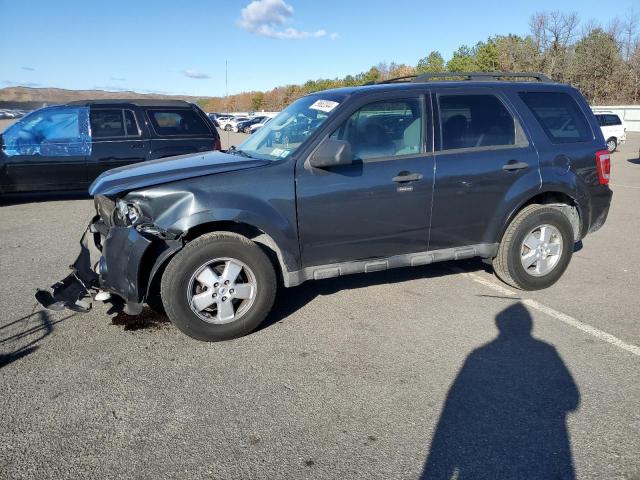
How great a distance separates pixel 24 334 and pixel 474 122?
4146mm

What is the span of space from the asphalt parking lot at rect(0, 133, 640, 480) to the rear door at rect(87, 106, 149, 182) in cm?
440

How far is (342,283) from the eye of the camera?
5055 mm

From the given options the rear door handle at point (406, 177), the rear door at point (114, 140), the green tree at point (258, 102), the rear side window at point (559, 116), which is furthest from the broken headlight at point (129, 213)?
the green tree at point (258, 102)

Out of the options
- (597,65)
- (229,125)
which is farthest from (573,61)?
(229,125)

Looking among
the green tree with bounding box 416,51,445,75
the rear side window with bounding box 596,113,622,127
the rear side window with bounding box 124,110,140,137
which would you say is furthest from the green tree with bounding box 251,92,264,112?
the rear side window with bounding box 124,110,140,137

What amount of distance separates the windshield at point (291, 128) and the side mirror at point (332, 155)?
229 millimetres

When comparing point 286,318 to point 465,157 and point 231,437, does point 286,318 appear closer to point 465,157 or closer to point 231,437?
point 231,437

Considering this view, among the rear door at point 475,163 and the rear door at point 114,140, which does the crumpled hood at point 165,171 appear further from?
the rear door at point 114,140

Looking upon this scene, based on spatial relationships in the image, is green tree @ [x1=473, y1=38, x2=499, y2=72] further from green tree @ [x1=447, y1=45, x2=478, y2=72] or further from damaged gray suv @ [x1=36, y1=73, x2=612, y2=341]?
damaged gray suv @ [x1=36, y1=73, x2=612, y2=341]

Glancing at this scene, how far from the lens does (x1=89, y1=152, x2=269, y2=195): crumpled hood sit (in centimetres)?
364

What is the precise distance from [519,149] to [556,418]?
8.50ft

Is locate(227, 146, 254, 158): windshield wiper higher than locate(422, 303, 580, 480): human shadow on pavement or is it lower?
higher

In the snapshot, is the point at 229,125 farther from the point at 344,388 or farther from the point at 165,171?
the point at 344,388

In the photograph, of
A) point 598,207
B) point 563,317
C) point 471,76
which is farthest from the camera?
point 598,207
